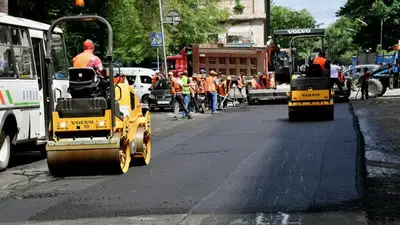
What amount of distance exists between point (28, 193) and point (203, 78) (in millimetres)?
21681

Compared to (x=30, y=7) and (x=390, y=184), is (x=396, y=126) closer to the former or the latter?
(x=390, y=184)

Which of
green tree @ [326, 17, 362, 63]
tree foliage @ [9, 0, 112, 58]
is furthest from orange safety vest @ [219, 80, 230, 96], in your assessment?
green tree @ [326, 17, 362, 63]

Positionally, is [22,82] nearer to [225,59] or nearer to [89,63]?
[89,63]

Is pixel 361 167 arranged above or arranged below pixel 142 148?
below

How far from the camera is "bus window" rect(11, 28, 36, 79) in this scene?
14.2 meters

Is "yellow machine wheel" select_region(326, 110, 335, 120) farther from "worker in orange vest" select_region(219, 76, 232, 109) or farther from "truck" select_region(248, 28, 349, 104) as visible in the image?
"worker in orange vest" select_region(219, 76, 232, 109)

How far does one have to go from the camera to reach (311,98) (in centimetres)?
2250

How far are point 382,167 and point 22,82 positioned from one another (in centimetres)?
717

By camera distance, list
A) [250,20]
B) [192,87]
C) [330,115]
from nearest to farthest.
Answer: [330,115] < [192,87] < [250,20]

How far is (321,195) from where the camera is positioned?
364 inches

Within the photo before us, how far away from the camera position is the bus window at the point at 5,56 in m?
13.6

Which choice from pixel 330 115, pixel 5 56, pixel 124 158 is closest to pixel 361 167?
pixel 124 158

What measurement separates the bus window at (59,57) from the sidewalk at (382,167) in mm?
6900

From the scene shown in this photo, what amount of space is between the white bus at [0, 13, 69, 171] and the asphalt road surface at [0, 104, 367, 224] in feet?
8.19
